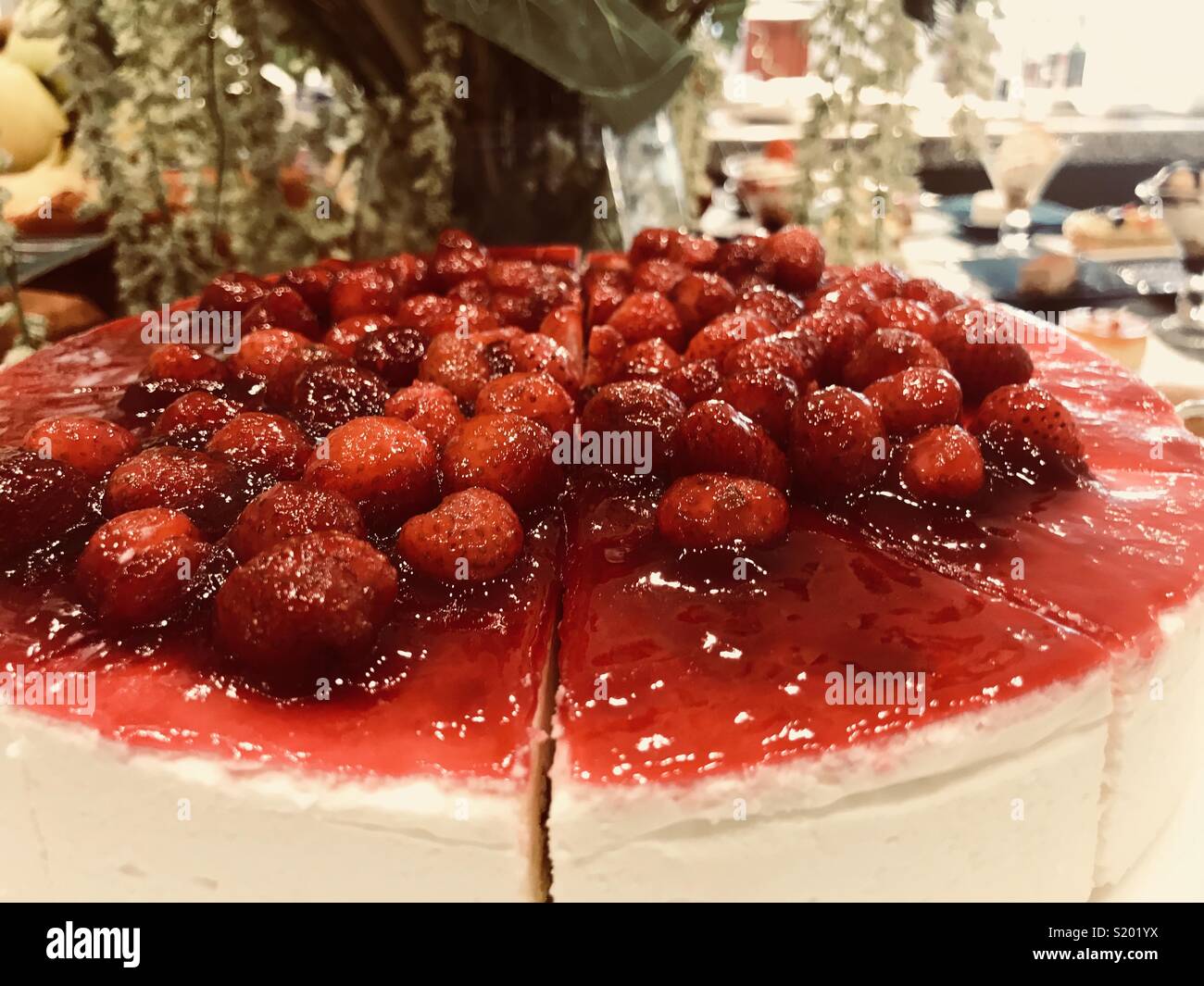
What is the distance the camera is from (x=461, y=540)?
1419 mm

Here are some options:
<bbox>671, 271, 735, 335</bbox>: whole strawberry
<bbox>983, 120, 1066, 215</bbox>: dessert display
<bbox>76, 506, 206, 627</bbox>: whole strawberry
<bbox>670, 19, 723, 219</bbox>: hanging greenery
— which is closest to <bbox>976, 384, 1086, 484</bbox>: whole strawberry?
<bbox>671, 271, 735, 335</bbox>: whole strawberry

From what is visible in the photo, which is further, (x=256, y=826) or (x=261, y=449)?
A: (x=261, y=449)

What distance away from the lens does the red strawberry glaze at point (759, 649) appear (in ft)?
3.86

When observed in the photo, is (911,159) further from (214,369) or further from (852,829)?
(852,829)

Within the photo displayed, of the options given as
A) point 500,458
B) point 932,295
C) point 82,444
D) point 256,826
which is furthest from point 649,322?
point 256,826

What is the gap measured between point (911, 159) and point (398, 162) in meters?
1.43

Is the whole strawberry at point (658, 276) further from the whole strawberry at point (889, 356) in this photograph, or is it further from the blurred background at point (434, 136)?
the whole strawberry at point (889, 356)

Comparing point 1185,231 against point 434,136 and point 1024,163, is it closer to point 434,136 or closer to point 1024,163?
point 1024,163

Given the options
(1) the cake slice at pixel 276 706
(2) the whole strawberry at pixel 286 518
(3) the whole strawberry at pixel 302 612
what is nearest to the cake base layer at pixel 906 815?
(1) the cake slice at pixel 276 706

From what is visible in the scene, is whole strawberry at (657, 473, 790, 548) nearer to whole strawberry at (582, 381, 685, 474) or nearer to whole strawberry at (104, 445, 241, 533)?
whole strawberry at (582, 381, 685, 474)

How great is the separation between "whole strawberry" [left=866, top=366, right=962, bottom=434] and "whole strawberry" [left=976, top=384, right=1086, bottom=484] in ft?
0.27

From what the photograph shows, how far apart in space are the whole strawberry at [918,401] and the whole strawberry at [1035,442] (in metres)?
0.08

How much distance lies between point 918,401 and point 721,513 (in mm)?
461

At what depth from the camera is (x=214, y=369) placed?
2.10 meters
